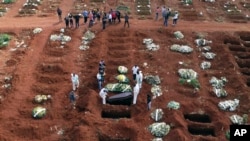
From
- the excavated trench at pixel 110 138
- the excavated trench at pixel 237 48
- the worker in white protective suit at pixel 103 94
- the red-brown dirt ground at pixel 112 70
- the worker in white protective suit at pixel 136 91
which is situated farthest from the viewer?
the excavated trench at pixel 237 48

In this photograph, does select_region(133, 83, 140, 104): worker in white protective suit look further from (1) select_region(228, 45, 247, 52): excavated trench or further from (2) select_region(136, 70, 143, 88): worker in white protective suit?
(1) select_region(228, 45, 247, 52): excavated trench

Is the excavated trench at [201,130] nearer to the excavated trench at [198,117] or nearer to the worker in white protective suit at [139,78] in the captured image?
the excavated trench at [198,117]

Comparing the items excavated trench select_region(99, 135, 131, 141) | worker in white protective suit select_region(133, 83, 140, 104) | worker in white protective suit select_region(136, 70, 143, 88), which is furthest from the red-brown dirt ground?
worker in white protective suit select_region(136, 70, 143, 88)

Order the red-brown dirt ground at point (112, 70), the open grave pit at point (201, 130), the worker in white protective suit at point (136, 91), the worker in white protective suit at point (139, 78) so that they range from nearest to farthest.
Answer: the red-brown dirt ground at point (112, 70) < the open grave pit at point (201, 130) < the worker in white protective suit at point (136, 91) < the worker in white protective suit at point (139, 78)

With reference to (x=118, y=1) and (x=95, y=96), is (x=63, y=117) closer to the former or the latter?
(x=95, y=96)

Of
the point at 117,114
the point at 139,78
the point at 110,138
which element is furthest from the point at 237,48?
the point at 110,138

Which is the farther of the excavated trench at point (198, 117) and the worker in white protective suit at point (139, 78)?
the worker in white protective suit at point (139, 78)

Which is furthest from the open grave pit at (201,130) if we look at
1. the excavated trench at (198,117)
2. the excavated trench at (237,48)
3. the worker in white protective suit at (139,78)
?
the excavated trench at (237,48)

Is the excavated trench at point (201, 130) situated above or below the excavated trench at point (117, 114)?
below

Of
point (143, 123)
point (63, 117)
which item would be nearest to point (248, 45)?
point (143, 123)

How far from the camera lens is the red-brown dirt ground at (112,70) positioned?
865 inches

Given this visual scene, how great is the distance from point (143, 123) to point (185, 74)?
20.6 ft

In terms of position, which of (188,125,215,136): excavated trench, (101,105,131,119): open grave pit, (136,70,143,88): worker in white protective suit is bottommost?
(188,125,215,136): excavated trench

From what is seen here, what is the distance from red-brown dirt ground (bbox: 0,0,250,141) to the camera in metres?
22.0
